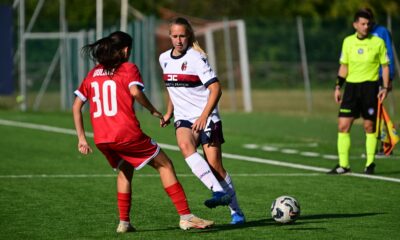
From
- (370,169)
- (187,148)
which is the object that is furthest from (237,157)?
(187,148)

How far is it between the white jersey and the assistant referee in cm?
474

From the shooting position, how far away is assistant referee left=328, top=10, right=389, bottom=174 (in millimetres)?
14008

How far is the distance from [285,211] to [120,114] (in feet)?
5.98

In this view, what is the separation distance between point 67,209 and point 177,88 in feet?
6.48

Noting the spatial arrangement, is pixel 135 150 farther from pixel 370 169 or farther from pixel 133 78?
pixel 370 169

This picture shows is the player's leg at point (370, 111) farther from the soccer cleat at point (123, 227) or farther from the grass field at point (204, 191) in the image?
the soccer cleat at point (123, 227)

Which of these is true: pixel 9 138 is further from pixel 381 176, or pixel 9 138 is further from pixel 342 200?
pixel 342 200

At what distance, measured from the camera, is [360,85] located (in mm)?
14156

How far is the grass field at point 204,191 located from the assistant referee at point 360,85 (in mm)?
360

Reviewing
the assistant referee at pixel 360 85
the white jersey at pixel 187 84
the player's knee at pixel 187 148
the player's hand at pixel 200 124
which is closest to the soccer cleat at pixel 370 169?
the assistant referee at pixel 360 85

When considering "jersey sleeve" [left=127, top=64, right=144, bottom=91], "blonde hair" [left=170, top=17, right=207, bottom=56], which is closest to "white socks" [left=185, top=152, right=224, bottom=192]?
"jersey sleeve" [left=127, top=64, right=144, bottom=91]

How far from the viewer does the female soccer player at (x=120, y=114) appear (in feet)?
29.0

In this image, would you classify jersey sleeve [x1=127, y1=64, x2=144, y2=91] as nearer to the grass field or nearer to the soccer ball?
the grass field

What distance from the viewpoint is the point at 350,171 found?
14.2 m
